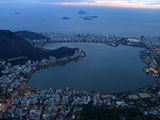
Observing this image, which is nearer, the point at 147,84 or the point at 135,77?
the point at 147,84

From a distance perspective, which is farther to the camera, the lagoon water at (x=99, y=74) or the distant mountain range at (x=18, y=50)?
the distant mountain range at (x=18, y=50)

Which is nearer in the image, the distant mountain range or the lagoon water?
the lagoon water

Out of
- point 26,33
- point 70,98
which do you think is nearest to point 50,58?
point 70,98

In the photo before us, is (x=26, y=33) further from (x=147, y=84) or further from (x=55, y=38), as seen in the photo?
(x=147, y=84)

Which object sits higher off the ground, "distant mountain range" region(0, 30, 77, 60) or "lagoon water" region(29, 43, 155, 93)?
"distant mountain range" region(0, 30, 77, 60)

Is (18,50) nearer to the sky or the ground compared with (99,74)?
nearer to the sky
